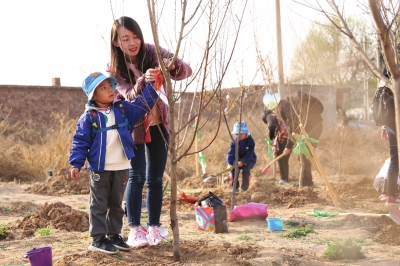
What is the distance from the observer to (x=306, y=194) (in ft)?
25.5

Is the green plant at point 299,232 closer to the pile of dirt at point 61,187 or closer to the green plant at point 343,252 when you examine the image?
the green plant at point 343,252

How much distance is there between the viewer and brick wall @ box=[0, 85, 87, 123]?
67.4 ft

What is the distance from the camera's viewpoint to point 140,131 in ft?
14.0

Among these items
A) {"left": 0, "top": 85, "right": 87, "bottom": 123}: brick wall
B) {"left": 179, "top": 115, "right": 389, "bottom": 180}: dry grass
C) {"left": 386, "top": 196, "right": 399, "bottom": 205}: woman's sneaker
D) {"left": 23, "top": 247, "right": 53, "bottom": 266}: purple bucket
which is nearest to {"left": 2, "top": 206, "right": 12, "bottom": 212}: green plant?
{"left": 179, "top": 115, "right": 389, "bottom": 180}: dry grass

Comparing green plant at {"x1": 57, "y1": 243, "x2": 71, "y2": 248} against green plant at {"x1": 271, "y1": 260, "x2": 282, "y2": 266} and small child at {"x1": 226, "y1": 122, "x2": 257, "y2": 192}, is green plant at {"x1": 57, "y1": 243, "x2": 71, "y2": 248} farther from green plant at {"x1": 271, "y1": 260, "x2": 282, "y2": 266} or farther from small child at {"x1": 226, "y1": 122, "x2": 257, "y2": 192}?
small child at {"x1": 226, "y1": 122, "x2": 257, "y2": 192}

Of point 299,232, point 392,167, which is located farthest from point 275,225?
point 392,167

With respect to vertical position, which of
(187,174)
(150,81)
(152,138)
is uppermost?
(150,81)

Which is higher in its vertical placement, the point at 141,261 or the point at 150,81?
the point at 150,81

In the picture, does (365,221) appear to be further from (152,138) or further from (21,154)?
(21,154)

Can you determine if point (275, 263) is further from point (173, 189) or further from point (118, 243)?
point (118, 243)

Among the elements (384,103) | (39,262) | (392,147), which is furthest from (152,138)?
(392,147)

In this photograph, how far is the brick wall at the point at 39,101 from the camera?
20547 millimetres

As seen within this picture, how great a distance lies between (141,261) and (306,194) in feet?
14.2

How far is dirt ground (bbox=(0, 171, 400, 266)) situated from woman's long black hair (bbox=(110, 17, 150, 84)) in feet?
4.31
